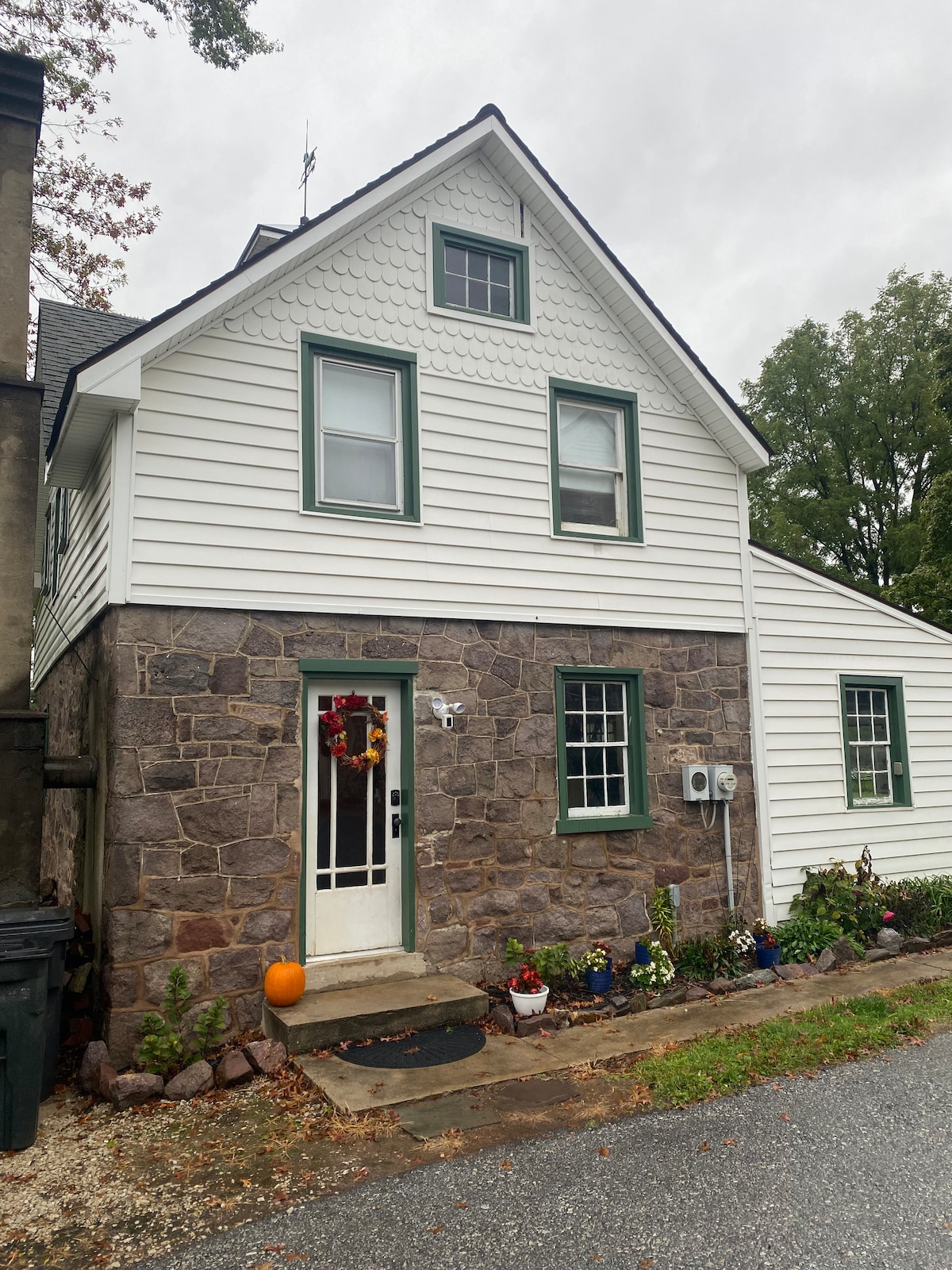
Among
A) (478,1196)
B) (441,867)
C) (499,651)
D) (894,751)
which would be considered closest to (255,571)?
(499,651)

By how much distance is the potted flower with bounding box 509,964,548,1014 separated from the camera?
7.06m

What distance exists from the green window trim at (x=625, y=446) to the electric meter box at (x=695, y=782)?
2314 millimetres

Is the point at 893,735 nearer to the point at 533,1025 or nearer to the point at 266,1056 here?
the point at 533,1025

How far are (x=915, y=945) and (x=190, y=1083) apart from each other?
7221 millimetres

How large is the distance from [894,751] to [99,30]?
1480 cm

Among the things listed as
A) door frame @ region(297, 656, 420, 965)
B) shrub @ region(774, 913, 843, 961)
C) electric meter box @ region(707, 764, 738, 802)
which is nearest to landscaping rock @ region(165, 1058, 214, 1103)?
door frame @ region(297, 656, 420, 965)

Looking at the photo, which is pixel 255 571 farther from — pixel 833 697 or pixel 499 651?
pixel 833 697

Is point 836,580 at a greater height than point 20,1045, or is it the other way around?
point 836,580

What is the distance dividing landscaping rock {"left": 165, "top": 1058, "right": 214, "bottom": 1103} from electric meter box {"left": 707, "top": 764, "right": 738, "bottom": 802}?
17.1ft

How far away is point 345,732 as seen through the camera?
7344 millimetres

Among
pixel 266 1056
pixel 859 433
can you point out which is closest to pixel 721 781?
pixel 266 1056

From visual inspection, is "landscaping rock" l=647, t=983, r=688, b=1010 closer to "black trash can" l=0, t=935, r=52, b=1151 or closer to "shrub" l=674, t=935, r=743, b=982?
"shrub" l=674, t=935, r=743, b=982

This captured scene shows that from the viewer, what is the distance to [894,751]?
Result: 1048 cm

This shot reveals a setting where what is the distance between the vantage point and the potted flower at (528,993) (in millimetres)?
7062
